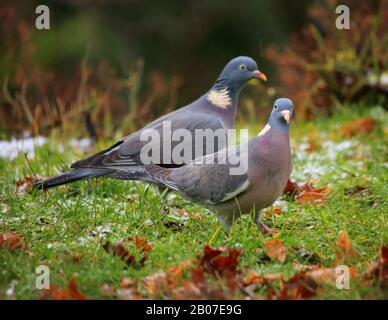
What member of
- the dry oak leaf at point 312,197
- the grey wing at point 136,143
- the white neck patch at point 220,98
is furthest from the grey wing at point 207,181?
the white neck patch at point 220,98

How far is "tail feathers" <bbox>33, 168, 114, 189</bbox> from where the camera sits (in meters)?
4.23

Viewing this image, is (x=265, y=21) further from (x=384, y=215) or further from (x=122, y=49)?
(x=384, y=215)

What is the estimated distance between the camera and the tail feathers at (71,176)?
4234mm

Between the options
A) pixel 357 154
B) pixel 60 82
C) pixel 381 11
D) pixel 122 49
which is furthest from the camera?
pixel 122 49

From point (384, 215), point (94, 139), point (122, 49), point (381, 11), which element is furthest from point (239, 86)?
point (122, 49)

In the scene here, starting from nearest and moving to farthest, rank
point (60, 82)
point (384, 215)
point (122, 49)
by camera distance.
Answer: point (384, 215) < point (60, 82) < point (122, 49)

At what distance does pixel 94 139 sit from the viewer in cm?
665

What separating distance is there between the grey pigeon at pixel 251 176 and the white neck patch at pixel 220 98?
1.11 meters

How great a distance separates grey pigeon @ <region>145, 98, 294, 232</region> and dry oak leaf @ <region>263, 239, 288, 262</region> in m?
0.32

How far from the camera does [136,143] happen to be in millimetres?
4582

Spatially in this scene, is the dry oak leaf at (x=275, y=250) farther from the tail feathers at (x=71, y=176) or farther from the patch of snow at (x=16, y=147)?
the patch of snow at (x=16, y=147)

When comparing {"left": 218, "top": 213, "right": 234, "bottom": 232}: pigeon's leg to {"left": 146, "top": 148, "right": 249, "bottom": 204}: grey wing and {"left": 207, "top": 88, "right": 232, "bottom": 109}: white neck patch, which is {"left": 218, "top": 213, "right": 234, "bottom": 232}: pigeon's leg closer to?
{"left": 146, "top": 148, "right": 249, "bottom": 204}: grey wing
